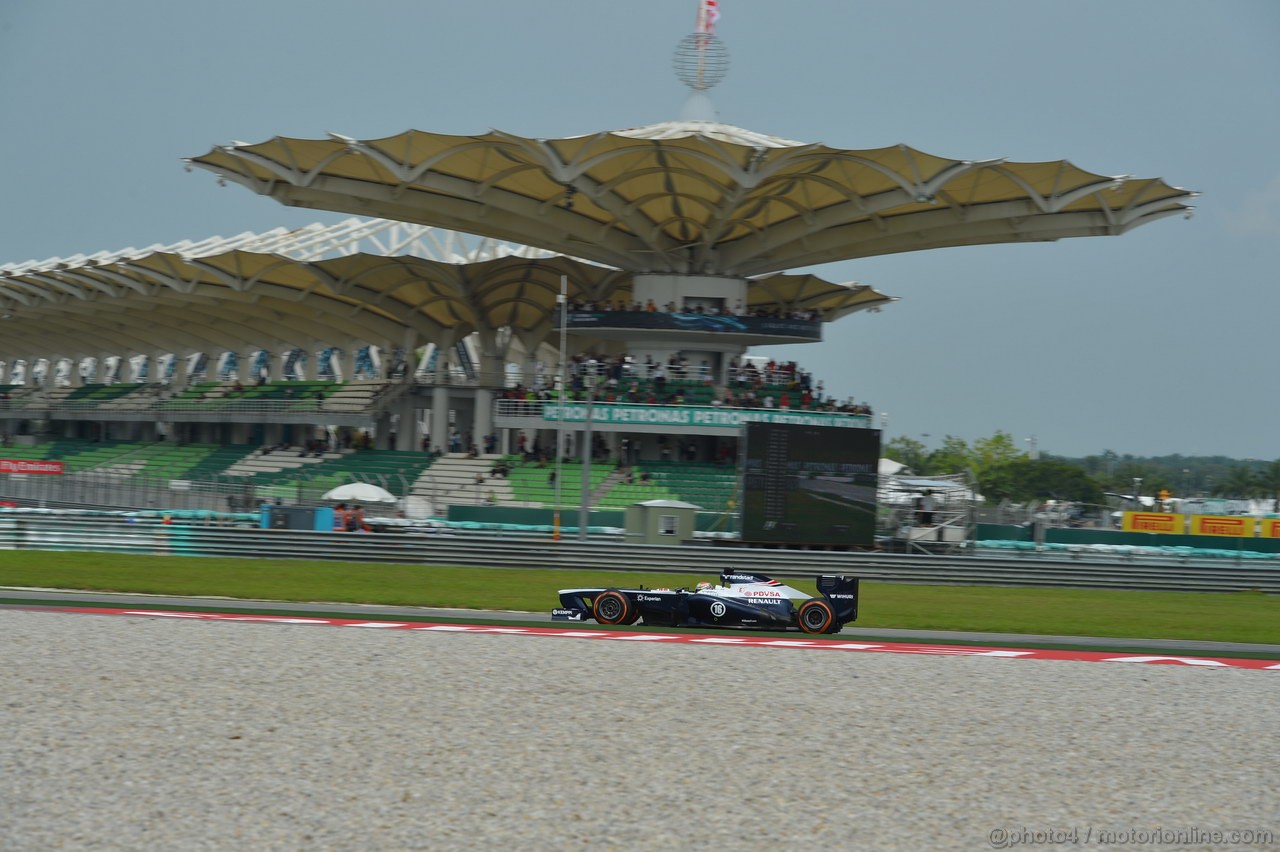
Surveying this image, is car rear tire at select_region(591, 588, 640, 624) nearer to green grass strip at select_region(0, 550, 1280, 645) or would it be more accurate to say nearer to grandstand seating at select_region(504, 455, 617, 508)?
green grass strip at select_region(0, 550, 1280, 645)

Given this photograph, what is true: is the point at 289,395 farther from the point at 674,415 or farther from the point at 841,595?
the point at 841,595

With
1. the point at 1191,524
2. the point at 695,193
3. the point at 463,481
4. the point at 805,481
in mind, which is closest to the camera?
the point at 805,481

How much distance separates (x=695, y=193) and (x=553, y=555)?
61.4 feet

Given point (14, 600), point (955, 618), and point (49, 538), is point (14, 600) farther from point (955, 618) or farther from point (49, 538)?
point (955, 618)

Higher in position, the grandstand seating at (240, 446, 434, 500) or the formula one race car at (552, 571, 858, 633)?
the grandstand seating at (240, 446, 434, 500)

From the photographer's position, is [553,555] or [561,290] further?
[561,290]

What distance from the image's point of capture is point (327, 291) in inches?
2340

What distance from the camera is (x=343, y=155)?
41.9m

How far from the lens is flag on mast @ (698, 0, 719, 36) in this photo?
52656mm

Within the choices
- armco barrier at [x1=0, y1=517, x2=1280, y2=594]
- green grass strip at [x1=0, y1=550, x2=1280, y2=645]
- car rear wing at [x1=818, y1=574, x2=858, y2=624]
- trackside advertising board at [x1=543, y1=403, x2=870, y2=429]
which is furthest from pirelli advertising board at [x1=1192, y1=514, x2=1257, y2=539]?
car rear wing at [x1=818, y1=574, x2=858, y2=624]

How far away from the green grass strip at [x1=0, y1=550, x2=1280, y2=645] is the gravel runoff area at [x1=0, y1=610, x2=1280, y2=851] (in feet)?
23.3

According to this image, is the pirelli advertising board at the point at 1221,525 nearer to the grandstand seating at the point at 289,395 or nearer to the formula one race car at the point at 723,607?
the formula one race car at the point at 723,607

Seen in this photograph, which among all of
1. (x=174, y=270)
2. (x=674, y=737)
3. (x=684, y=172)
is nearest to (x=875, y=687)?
(x=674, y=737)

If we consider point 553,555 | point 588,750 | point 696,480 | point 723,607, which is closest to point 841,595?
point 723,607
